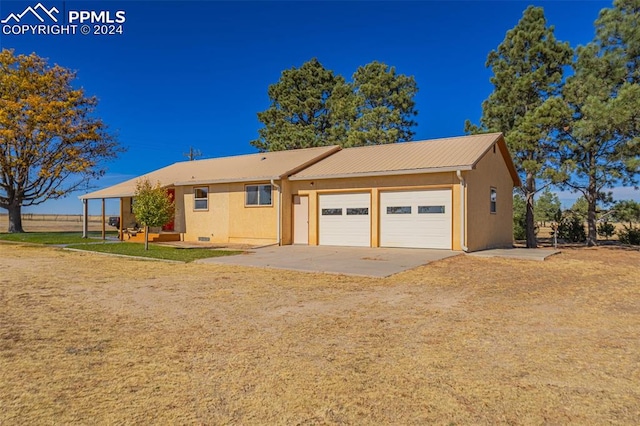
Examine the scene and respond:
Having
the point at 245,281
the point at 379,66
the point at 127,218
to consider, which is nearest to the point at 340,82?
the point at 379,66

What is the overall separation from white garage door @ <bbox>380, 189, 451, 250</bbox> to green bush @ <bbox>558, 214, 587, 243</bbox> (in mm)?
12416

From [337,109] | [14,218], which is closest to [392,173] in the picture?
[337,109]

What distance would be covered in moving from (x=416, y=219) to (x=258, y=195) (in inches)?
275

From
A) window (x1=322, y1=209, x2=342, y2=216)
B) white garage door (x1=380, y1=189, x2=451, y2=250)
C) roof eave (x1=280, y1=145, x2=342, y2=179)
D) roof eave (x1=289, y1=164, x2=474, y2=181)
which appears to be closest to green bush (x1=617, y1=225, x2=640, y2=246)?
white garage door (x1=380, y1=189, x2=451, y2=250)

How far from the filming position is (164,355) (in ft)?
13.4

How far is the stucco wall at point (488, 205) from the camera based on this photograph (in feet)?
46.2

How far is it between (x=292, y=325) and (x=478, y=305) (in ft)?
10.0

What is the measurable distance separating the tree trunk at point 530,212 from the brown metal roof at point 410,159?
1576 millimetres

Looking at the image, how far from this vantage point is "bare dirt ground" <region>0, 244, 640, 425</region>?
296 centimetres

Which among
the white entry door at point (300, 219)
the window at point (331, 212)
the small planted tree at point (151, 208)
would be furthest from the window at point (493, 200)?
the small planted tree at point (151, 208)

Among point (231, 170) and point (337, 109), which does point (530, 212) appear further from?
point (337, 109)

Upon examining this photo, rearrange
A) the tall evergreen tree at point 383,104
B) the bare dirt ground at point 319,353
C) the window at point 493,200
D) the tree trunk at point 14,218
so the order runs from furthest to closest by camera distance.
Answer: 1. the tall evergreen tree at point 383,104
2. the tree trunk at point 14,218
3. the window at point 493,200
4. the bare dirt ground at point 319,353

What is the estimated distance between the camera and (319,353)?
13.7 ft

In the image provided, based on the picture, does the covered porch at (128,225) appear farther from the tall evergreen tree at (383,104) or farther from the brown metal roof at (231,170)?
the tall evergreen tree at (383,104)
